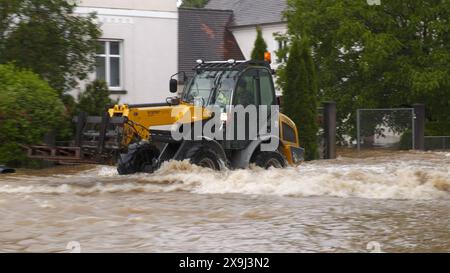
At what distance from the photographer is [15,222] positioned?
33.1 ft

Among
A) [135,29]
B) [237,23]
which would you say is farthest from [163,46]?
[237,23]

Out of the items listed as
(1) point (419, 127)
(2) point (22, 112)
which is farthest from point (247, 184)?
(1) point (419, 127)

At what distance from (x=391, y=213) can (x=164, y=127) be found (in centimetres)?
521

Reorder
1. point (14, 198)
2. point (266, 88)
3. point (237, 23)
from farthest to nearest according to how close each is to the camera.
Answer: point (237, 23) → point (266, 88) → point (14, 198)

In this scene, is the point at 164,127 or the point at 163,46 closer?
the point at 164,127

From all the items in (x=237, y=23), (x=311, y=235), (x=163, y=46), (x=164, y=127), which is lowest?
(x=311, y=235)

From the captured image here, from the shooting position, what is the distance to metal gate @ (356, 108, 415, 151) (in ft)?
100.0

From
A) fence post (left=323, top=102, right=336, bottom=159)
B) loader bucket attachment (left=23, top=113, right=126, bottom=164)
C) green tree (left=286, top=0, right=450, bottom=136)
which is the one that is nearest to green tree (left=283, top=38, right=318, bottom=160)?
fence post (left=323, top=102, right=336, bottom=159)

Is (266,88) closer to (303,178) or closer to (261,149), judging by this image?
(261,149)

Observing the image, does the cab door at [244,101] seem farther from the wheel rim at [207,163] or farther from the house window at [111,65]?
the house window at [111,65]

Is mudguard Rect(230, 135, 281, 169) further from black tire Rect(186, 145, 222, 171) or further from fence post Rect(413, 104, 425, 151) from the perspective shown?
fence post Rect(413, 104, 425, 151)

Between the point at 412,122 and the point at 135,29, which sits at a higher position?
the point at 135,29

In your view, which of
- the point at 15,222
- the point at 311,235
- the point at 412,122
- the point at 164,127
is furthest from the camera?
the point at 412,122

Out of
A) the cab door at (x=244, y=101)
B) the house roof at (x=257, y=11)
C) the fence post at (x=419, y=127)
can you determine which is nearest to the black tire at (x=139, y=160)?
the cab door at (x=244, y=101)
